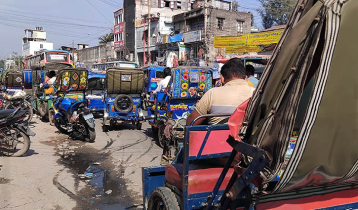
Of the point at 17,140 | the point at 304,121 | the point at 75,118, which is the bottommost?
the point at 17,140

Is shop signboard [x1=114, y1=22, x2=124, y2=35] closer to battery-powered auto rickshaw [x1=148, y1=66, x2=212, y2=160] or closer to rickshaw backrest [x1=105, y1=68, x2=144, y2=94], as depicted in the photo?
rickshaw backrest [x1=105, y1=68, x2=144, y2=94]

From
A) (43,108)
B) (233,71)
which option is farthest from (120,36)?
(233,71)

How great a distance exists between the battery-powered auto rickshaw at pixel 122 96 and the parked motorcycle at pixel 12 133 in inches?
129

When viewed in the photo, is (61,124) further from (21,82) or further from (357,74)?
(357,74)

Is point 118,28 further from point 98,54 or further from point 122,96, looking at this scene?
point 122,96

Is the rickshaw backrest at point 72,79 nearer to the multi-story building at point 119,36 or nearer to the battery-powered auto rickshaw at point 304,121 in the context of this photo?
the battery-powered auto rickshaw at point 304,121

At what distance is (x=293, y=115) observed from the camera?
1.75 metres

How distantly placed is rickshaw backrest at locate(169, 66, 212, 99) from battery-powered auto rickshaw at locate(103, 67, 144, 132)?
2447 mm

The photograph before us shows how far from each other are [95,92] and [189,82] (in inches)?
225

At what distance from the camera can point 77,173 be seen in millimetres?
5855

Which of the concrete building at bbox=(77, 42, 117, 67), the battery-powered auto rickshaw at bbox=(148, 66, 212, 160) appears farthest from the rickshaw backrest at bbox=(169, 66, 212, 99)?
the concrete building at bbox=(77, 42, 117, 67)

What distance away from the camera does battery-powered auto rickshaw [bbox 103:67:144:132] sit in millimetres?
9836

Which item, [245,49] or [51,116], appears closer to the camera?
[51,116]

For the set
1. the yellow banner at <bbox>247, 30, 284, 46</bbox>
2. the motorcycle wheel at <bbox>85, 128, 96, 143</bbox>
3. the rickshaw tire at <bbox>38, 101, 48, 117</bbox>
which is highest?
the yellow banner at <bbox>247, 30, 284, 46</bbox>
